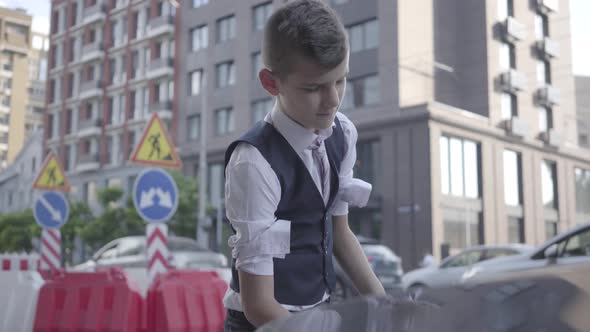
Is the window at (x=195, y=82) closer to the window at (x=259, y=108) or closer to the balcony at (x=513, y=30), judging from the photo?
the window at (x=259, y=108)

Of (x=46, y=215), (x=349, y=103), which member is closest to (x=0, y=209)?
(x=349, y=103)

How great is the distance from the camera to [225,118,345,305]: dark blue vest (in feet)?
5.04

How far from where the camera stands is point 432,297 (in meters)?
0.83

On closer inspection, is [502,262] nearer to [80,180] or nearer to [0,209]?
[80,180]

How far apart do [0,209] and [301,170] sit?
7114 centimetres

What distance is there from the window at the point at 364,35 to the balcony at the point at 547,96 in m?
10.3

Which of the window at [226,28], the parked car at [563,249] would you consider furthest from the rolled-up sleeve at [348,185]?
the window at [226,28]

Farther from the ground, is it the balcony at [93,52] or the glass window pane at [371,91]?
the balcony at [93,52]

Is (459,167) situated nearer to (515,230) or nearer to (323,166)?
(515,230)

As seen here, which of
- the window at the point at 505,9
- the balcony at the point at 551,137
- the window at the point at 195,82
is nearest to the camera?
the window at the point at 505,9

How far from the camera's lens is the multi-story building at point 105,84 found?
43125mm

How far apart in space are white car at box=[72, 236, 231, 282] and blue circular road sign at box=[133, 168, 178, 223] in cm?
628

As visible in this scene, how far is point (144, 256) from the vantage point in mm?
15617

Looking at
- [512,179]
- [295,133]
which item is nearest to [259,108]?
[512,179]
